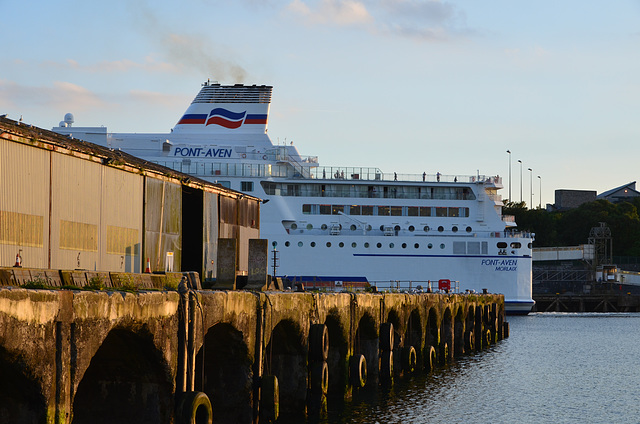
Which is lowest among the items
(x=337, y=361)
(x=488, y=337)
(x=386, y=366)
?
(x=488, y=337)

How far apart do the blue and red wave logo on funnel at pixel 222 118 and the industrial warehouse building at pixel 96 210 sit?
124 feet

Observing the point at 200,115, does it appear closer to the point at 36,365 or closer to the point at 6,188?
the point at 6,188

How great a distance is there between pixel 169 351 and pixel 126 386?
951mm

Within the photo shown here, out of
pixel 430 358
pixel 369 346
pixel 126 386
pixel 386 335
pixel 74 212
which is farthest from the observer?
pixel 430 358

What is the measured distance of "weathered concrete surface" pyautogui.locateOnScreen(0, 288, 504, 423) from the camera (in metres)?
9.49

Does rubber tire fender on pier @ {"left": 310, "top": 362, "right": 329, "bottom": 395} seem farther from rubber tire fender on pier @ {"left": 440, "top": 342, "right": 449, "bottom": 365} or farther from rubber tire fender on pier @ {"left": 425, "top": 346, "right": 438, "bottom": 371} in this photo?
rubber tire fender on pier @ {"left": 440, "top": 342, "right": 449, "bottom": 365}

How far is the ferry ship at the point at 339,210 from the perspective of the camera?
2456 inches

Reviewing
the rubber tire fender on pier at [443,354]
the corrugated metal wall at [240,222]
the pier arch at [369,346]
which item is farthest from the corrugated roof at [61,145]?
the rubber tire fender on pier at [443,354]

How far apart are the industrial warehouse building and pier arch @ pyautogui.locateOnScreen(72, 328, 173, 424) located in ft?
10.6

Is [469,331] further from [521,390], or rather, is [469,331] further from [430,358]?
[521,390]

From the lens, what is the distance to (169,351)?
490 inches

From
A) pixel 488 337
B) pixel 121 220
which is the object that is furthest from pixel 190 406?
pixel 488 337

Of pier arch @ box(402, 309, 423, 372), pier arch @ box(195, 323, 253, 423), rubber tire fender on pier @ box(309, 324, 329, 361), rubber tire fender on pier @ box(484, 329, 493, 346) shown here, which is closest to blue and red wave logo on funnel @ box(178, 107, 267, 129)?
rubber tire fender on pier @ box(484, 329, 493, 346)

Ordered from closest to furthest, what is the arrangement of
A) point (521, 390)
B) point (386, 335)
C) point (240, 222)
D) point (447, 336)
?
point (386, 335) < point (521, 390) < point (240, 222) < point (447, 336)
